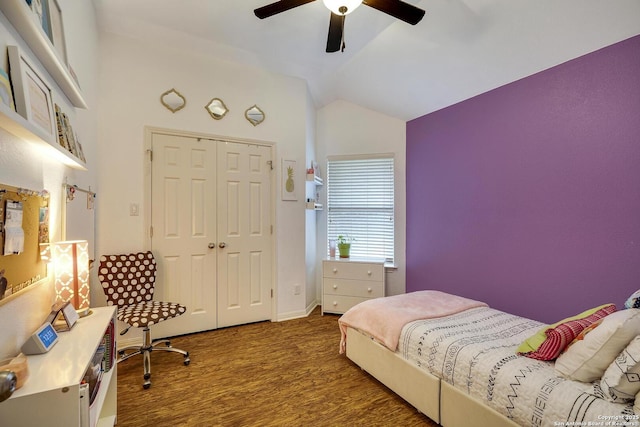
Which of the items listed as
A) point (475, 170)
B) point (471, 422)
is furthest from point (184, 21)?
point (471, 422)

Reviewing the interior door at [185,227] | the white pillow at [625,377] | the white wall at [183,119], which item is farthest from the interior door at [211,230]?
the white pillow at [625,377]

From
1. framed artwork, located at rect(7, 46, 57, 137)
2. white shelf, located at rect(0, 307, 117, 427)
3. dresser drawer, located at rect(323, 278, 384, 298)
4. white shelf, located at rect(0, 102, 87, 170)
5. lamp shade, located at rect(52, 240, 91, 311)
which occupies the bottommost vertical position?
dresser drawer, located at rect(323, 278, 384, 298)

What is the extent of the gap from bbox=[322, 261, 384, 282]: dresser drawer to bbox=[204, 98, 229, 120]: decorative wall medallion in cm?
215

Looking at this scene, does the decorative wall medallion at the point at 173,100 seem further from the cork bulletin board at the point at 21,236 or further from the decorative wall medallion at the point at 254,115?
the cork bulletin board at the point at 21,236

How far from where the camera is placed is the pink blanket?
202cm

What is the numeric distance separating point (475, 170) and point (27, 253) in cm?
338

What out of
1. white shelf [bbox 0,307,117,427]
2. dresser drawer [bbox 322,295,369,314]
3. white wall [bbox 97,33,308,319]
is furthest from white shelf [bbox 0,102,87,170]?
dresser drawer [bbox 322,295,369,314]

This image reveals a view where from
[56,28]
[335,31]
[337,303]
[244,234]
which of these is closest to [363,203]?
[337,303]

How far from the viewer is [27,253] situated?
1.17 metres

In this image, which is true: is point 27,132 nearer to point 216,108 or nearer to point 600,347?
point 216,108

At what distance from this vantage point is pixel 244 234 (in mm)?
3236

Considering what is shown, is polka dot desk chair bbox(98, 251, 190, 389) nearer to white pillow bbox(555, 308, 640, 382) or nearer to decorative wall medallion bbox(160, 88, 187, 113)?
decorative wall medallion bbox(160, 88, 187, 113)

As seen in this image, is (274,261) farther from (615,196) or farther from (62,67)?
(615,196)

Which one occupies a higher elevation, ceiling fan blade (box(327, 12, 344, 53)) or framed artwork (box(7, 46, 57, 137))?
ceiling fan blade (box(327, 12, 344, 53))
